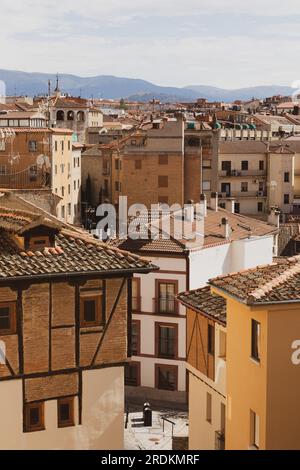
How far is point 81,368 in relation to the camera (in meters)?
18.6

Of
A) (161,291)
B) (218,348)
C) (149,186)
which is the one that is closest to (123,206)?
(149,186)

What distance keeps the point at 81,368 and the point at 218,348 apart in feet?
11.3

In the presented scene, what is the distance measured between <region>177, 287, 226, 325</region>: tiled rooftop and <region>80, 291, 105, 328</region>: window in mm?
2780

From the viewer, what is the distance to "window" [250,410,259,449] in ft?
55.9

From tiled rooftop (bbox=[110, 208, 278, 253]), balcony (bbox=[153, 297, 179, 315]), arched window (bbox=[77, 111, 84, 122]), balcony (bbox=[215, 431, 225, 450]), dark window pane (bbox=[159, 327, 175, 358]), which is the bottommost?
dark window pane (bbox=[159, 327, 175, 358])

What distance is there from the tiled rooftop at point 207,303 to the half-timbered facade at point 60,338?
7.12 feet

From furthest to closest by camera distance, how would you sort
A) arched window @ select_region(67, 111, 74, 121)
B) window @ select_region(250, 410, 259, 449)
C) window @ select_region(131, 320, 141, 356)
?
arched window @ select_region(67, 111, 74, 121) → window @ select_region(131, 320, 141, 356) → window @ select_region(250, 410, 259, 449)

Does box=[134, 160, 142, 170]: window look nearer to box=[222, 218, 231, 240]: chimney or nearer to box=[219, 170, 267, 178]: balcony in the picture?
box=[219, 170, 267, 178]: balcony

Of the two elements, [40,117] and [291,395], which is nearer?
[291,395]

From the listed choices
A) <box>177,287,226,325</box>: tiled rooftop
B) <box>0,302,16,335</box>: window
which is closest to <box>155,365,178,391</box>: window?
<box>177,287,226,325</box>: tiled rooftop

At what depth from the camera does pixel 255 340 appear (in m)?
17.0

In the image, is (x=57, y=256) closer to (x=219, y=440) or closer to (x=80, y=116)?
(x=219, y=440)
